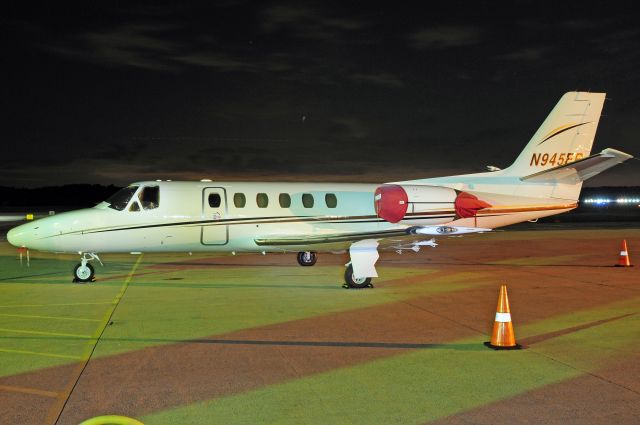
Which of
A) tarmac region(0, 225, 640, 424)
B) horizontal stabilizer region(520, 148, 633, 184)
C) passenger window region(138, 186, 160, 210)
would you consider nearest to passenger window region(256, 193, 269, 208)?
tarmac region(0, 225, 640, 424)

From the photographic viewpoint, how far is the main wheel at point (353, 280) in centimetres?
1495

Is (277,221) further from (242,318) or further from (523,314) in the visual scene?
(523,314)

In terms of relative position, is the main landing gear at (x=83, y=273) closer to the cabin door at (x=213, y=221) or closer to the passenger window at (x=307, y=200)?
the cabin door at (x=213, y=221)

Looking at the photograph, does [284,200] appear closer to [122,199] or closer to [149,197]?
[149,197]

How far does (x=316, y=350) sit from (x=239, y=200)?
28.4 ft

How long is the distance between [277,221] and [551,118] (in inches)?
341

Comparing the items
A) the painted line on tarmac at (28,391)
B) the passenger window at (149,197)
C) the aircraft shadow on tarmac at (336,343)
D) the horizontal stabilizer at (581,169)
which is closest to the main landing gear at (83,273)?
the passenger window at (149,197)

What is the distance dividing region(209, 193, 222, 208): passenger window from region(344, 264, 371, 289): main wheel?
4053 millimetres

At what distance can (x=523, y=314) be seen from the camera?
11.6m

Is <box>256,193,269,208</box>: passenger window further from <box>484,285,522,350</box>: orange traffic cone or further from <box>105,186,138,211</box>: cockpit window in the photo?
<box>484,285,522,350</box>: orange traffic cone

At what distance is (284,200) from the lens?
17.3 meters

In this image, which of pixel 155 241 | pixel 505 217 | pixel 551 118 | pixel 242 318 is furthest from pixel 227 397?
pixel 551 118

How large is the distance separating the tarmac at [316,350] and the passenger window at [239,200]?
1.97 metres

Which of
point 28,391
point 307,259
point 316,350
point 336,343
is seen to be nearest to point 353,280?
point 307,259
